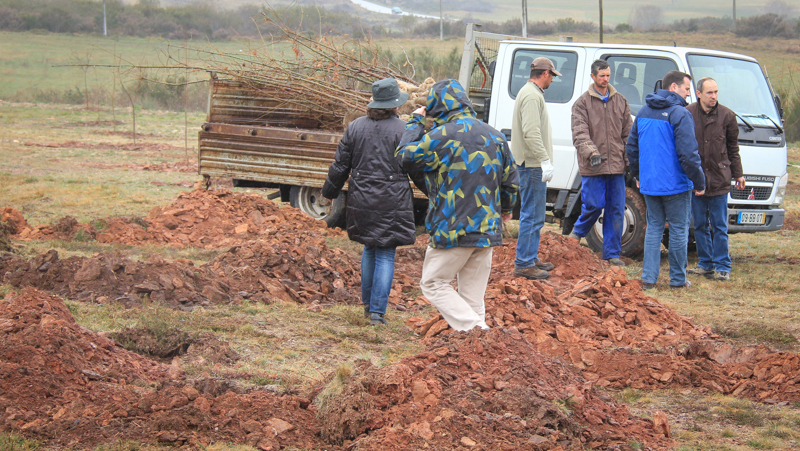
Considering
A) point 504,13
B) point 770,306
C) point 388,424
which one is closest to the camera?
point 388,424

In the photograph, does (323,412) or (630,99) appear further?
(630,99)

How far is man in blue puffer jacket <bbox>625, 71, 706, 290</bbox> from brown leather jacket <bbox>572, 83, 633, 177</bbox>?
0.27 meters

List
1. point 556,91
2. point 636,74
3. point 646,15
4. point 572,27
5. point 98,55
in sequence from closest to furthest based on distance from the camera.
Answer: point 636,74
point 556,91
point 98,55
point 572,27
point 646,15

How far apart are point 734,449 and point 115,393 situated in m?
2.89

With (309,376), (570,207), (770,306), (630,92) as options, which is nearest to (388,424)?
(309,376)

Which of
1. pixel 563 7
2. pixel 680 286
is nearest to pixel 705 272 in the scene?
pixel 680 286

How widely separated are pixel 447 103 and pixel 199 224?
541 centimetres

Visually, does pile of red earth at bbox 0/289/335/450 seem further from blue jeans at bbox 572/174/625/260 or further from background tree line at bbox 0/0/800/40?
background tree line at bbox 0/0/800/40

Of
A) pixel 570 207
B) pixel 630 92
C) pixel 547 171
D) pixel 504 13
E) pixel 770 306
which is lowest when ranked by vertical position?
pixel 770 306

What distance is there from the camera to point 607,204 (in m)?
7.21

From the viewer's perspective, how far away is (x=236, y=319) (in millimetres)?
5230

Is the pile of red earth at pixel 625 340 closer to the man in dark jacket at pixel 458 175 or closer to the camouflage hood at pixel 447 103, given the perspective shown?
the man in dark jacket at pixel 458 175

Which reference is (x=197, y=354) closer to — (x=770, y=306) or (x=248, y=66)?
(x=770, y=306)

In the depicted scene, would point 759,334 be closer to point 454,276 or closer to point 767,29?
point 454,276
